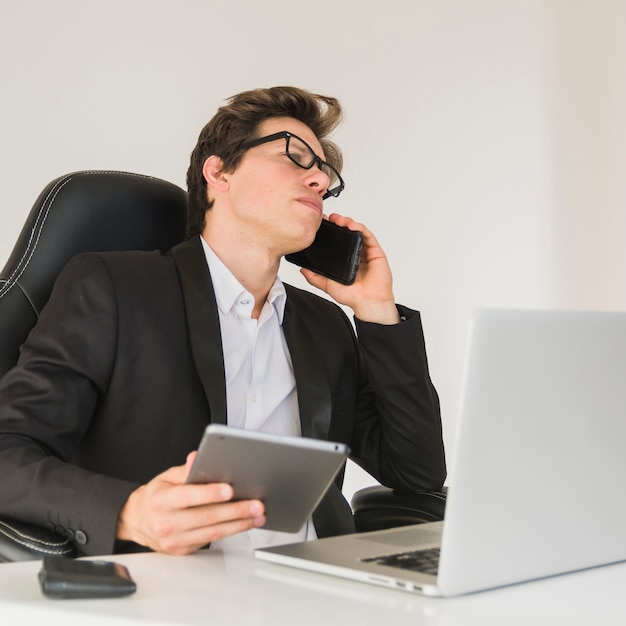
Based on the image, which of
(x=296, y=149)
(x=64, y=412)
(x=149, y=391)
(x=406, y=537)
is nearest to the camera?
(x=406, y=537)

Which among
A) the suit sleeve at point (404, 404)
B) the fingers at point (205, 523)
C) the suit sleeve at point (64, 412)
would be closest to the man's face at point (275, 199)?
the suit sleeve at point (404, 404)

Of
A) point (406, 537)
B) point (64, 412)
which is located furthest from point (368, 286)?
point (406, 537)

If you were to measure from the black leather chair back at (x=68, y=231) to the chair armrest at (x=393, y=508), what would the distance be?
0.69m

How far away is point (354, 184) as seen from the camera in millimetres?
3355

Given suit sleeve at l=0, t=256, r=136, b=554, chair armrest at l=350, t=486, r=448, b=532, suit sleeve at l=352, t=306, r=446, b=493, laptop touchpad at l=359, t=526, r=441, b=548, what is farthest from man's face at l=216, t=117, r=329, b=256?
laptop touchpad at l=359, t=526, r=441, b=548

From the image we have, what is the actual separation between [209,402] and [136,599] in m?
0.81

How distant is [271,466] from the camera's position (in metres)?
1.04

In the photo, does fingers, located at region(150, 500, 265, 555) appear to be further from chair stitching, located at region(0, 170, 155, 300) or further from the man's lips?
the man's lips

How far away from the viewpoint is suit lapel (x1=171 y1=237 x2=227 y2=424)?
171cm

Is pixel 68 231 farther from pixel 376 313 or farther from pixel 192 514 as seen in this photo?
pixel 192 514

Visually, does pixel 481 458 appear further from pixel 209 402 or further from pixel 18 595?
pixel 209 402

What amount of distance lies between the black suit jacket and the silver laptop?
550 millimetres

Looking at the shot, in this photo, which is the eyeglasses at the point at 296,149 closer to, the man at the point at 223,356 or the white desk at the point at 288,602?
the man at the point at 223,356

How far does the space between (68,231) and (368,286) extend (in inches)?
25.1
